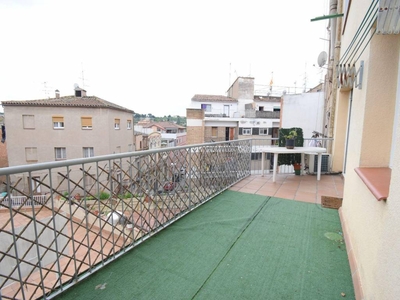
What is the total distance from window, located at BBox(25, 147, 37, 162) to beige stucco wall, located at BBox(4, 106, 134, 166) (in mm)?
A: 208

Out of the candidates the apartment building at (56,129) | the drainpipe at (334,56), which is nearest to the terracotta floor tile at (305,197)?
the drainpipe at (334,56)

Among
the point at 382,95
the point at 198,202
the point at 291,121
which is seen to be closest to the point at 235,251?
the point at 198,202

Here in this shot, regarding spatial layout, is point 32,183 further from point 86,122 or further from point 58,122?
point 58,122

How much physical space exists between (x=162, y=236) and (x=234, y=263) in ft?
2.85


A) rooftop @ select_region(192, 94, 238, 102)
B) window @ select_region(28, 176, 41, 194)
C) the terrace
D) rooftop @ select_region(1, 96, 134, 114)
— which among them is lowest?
the terrace

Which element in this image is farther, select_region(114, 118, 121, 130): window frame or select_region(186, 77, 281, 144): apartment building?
select_region(186, 77, 281, 144): apartment building

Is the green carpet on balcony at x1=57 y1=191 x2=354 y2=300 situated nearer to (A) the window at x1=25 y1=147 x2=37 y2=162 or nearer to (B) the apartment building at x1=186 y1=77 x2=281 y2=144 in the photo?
(A) the window at x1=25 y1=147 x2=37 y2=162

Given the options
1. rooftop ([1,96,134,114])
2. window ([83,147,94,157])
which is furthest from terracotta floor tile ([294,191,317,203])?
window ([83,147,94,157])

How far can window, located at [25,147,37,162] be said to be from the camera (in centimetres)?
1582

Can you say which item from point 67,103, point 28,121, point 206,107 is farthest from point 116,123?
point 206,107

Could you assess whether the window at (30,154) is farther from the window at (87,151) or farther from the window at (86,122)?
the window at (86,122)

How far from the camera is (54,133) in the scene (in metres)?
15.9

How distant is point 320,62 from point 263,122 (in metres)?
14.3

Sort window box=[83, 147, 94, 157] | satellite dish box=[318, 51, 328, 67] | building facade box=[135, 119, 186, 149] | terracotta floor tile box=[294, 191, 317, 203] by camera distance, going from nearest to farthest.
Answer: terracotta floor tile box=[294, 191, 317, 203] → satellite dish box=[318, 51, 328, 67] → window box=[83, 147, 94, 157] → building facade box=[135, 119, 186, 149]
